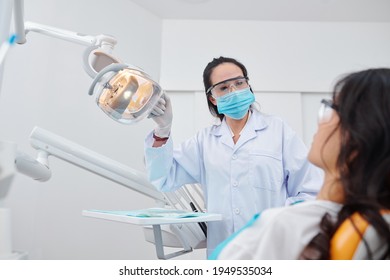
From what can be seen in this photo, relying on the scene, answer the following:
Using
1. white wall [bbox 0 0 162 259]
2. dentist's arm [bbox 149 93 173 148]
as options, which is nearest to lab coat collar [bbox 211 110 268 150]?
dentist's arm [bbox 149 93 173 148]

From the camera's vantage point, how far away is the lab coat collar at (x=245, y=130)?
4.29 feet

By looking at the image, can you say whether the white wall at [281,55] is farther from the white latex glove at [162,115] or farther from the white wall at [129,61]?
the white latex glove at [162,115]

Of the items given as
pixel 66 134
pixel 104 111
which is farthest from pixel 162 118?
pixel 66 134

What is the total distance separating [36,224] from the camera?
5.64 feet

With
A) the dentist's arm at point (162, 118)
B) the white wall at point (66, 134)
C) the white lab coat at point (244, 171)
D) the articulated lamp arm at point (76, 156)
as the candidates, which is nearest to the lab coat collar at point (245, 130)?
the white lab coat at point (244, 171)

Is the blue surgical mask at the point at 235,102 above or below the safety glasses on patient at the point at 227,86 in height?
below

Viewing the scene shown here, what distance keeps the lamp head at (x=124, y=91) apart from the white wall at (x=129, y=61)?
1.02 m

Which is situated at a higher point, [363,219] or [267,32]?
[267,32]

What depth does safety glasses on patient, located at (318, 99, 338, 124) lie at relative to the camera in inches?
25.1

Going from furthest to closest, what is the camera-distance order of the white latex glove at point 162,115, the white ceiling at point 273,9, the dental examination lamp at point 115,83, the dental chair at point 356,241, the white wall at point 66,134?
the white ceiling at point 273,9, the white wall at point 66,134, the white latex glove at point 162,115, the dental examination lamp at point 115,83, the dental chair at point 356,241

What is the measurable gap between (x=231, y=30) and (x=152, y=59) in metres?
0.74

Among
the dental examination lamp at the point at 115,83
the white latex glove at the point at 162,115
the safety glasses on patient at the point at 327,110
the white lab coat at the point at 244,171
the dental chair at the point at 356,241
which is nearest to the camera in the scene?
the dental chair at the point at 356,241

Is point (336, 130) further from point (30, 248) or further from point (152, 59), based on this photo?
point (152, 59)

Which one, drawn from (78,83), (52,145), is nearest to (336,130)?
(52,145)
